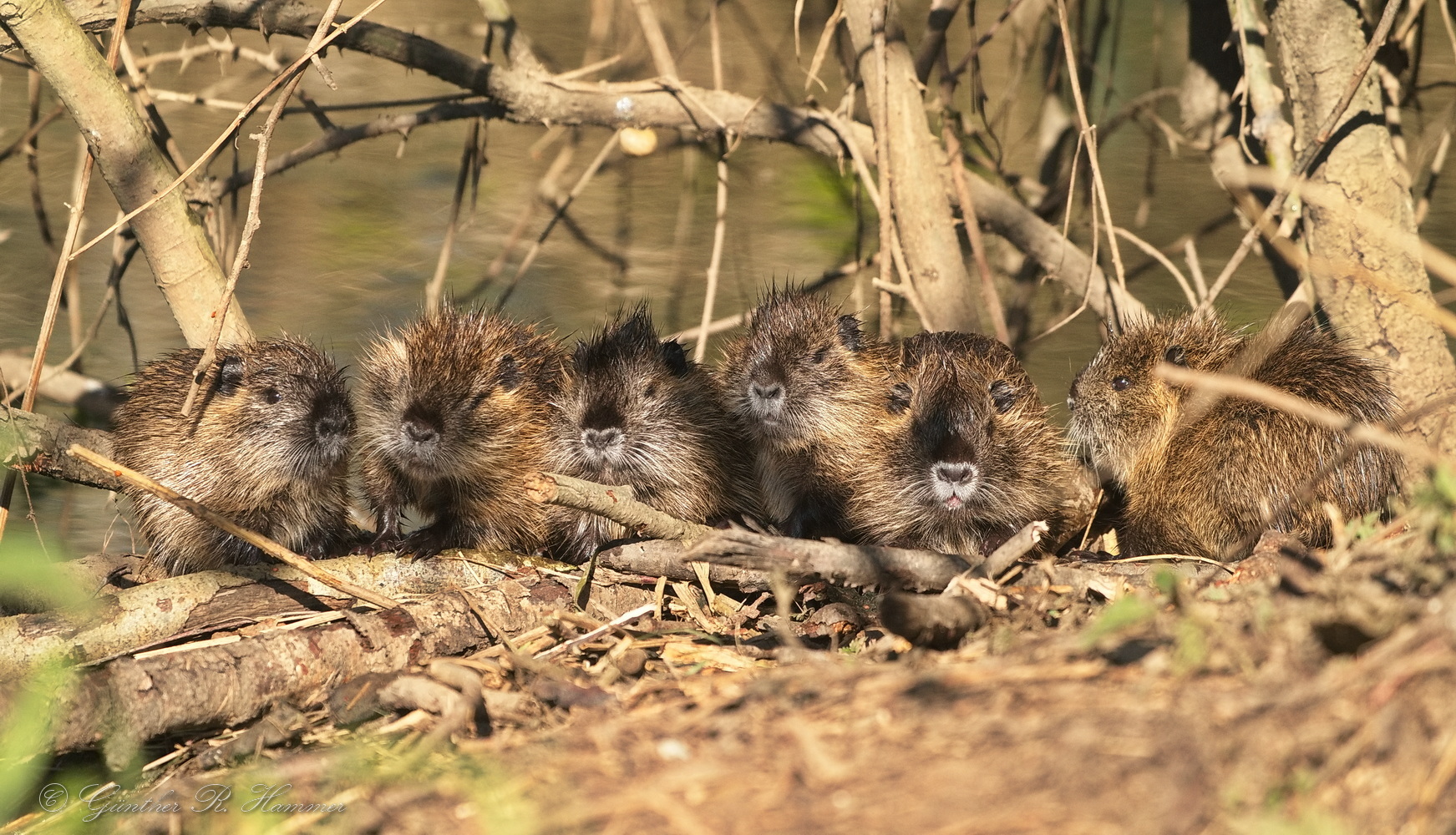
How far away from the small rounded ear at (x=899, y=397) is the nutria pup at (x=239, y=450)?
6.34 ft

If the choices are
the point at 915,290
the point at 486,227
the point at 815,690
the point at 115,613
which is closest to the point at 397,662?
the point at 115,613

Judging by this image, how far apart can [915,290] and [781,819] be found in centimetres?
373

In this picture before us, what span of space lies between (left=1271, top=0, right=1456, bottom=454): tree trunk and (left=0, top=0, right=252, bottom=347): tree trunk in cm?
421

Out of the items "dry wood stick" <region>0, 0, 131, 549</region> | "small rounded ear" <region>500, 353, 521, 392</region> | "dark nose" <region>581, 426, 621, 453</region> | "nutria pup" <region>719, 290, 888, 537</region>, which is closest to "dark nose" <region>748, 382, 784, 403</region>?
"nutria pup" <region>719, 290, 888, 537</region>

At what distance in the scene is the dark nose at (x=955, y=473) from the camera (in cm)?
416

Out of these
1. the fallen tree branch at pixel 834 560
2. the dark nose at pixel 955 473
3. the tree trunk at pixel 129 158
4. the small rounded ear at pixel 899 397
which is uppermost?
the tree trunk at pixel 129 158

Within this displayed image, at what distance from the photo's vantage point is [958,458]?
4156 millimetres

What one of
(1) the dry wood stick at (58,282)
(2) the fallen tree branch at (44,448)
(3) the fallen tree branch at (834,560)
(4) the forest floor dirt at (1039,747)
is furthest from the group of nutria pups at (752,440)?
(4) the forest floor dirt at (1039,747)

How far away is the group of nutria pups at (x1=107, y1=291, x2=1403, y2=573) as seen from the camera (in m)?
4.12

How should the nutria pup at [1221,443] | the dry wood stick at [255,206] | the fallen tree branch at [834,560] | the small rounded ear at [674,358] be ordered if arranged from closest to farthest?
the fallen tree branch at [834,560] < the dry wood stick at [255,206] < the nutria pup at [1221,443] < the small rounded ear at [674,358]

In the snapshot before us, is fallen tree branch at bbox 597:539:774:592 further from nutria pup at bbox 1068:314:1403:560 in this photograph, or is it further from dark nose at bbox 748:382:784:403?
nutria pup at bbox 1068:314:1403:560

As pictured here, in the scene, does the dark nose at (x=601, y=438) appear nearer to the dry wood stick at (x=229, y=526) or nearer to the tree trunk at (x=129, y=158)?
the dry wood stick at (x=229, y=526)

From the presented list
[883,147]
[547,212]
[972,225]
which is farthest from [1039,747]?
[547,212]

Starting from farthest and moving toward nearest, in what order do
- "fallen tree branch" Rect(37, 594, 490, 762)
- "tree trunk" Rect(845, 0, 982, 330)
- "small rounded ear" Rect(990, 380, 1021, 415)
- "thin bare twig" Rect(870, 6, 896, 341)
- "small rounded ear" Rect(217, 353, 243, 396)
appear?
"tree trunk" Rect(845, 0, 982, 330), "thin bare twig" Rect(870, 6, 896, 341), "small rounded ear" Rect(990, 380, 1021, 415), "small rounded ear" Rect(217, 353, 243, 396), "fallen tree branch" Rect(37, 594, 490, 762)
